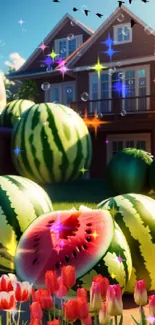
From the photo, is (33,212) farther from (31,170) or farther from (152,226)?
(31,170)

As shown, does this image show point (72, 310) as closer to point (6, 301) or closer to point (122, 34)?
point (6, 301)

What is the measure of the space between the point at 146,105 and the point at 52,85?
6115 millimetres

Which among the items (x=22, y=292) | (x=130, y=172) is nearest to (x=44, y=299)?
(x=22, y=292)

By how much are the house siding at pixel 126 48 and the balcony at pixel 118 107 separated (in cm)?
199

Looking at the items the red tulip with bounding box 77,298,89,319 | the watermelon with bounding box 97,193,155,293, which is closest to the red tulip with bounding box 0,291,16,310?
the red tulip with bounding box 77,298,89,319

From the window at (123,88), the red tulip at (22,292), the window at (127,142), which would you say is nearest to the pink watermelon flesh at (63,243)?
the red tulip at (22,292)

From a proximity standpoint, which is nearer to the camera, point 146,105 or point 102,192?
point 102,192

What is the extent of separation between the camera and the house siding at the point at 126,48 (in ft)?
74.0

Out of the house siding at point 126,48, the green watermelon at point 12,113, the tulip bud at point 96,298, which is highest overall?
the house siding at point 126,48

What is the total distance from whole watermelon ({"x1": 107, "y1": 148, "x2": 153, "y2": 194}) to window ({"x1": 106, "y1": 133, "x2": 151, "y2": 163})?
1054 cm

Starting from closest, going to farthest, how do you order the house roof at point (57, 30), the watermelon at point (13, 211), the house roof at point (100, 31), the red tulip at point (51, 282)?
the red tulip at point (51, 282) < the watermelon at point (13, 211) < the house roof at point (100, 31) < the house roof at point (57, 30)

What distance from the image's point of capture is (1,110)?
13055 mm

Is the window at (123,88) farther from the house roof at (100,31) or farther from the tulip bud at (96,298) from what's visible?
the tulip bud at (96,298)

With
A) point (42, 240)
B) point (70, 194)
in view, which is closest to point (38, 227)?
point (42, 240)
